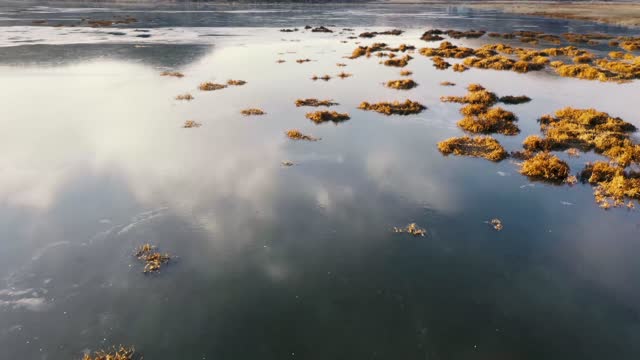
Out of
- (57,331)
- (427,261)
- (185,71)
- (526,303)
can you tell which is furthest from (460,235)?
(185,71)

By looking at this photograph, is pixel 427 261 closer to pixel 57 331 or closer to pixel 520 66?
pixel 57 331

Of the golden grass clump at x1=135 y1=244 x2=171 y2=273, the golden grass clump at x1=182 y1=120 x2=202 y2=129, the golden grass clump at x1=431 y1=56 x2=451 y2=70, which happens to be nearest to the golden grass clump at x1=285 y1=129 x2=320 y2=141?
the golden grass clump at x1=182 y1=120 x2=202 y2=129

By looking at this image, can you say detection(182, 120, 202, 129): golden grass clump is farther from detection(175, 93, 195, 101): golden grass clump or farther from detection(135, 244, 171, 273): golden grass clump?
detection(135, 244, 171, 273): golden grass clump

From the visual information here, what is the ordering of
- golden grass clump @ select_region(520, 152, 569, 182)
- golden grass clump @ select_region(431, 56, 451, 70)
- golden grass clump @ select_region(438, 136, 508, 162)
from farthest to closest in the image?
golden grass clump @ select_region(431, 56, 451, 70)
golden grass clump @ select_region(438, 136, 508, 162)
golden grass clump @ select_region(520, 152, 569, 182)

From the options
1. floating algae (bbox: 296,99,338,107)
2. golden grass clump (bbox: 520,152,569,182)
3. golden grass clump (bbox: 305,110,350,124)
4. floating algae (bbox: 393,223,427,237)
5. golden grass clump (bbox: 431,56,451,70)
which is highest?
golden grass clump (bbox: 431,56,451,70)

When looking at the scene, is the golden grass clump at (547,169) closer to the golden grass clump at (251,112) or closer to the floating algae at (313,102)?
the floating algae at (313,102)

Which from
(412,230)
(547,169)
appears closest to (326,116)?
(547,169)

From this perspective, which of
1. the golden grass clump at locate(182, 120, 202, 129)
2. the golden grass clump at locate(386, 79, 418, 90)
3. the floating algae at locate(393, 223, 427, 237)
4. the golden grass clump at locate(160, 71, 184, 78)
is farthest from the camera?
the golden grass clump at locate(160, 71, 184, 78)
